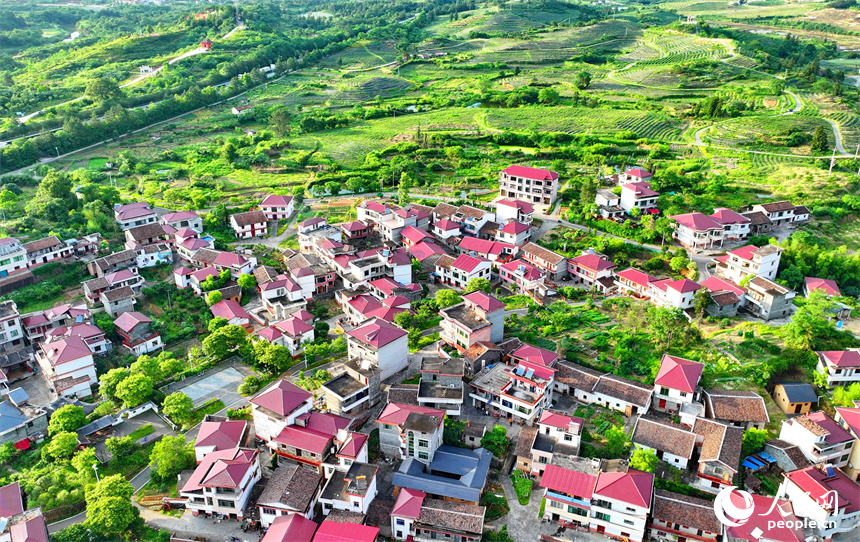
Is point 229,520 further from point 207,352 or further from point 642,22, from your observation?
point 642,22

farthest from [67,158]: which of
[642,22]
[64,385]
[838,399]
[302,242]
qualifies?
[642,22]

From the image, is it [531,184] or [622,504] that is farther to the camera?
[531,184]

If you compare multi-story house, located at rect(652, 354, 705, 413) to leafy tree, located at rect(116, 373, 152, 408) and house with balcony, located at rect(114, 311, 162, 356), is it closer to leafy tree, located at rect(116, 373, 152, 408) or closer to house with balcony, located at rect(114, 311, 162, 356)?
leafy tree, located at rect(116, 373, 152, 408)

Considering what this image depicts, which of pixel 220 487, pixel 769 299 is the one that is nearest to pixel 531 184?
pixel 769 299

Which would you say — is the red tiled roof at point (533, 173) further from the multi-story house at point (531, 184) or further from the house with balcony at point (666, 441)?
the house with balcony at point (666, 441)

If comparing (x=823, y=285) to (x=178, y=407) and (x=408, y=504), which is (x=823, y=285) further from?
(x=178, y=407)

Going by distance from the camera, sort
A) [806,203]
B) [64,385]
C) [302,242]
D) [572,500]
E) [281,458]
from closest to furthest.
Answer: [572,500] < [281,458] < [64,385] < [302,242] < [806,203]

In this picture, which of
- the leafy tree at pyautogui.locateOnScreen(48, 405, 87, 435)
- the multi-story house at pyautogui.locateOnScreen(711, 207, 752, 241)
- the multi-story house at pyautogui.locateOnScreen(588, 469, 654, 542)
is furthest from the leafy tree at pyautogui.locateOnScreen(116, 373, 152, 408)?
the multi-story house at pyautogui.locateOnScreen(711, 207, 752, 241)
